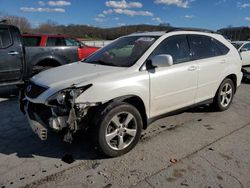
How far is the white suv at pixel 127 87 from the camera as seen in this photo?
10.5ft

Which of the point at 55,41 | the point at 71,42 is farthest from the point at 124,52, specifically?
the point at 71,42

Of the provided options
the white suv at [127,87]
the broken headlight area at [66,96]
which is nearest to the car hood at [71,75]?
the white suv at [127,87]

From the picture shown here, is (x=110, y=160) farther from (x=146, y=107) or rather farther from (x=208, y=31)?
(x=208, y=31)

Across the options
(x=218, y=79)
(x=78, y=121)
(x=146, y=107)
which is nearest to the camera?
(x=78, y=121)

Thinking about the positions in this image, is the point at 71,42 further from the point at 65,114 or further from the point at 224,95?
the point at 65,114

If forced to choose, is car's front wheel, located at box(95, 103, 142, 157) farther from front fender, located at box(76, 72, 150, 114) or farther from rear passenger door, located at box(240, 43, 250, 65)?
rear passenger door, located at box(240, 43, 250, 65)

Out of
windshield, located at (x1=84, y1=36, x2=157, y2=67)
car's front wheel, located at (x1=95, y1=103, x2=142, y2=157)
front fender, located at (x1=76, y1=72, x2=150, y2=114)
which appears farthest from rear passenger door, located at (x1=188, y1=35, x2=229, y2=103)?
car's front wheel, located at (x1=95, y1=103, x2=142, y2=157)

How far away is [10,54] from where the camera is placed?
636 centimetres

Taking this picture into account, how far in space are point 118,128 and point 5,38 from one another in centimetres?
453

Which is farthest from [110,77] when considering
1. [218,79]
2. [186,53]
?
[218,79]

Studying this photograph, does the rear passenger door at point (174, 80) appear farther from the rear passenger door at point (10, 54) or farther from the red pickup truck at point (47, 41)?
the red pickup truck at point (47, 41)

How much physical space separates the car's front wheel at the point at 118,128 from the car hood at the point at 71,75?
54 cm

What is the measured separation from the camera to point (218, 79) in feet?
16.4

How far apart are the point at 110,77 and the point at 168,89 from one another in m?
1.09
